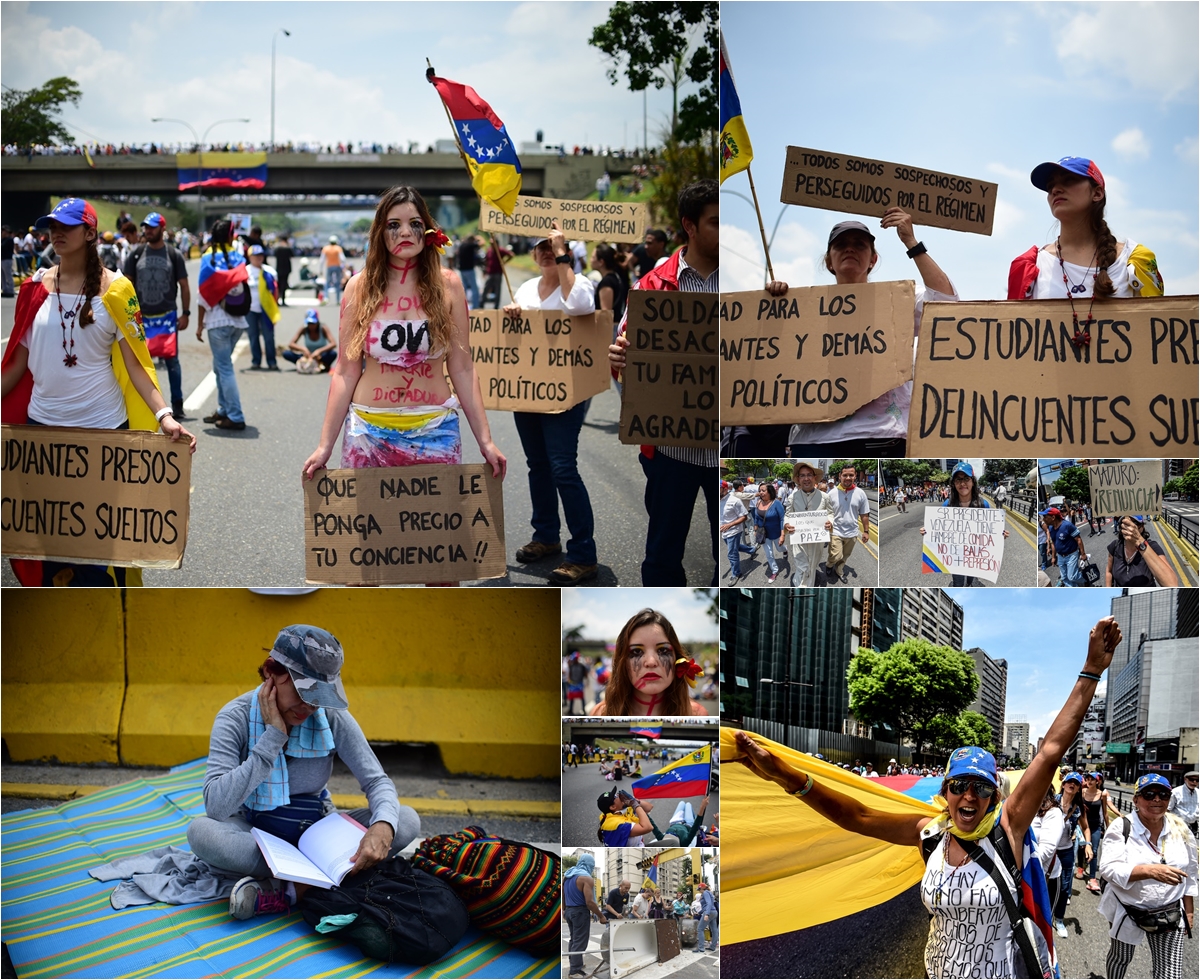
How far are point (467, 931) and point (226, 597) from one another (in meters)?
1.83

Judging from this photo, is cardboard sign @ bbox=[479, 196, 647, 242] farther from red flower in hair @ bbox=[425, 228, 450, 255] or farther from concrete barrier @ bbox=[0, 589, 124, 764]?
concrete barrier @ bbox=[0, 589, 124, 764]

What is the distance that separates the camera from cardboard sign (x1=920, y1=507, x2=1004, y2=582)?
4.30m

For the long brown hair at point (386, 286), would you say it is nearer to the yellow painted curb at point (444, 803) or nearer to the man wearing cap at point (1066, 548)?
the yellow painted curb at point (444, 803)

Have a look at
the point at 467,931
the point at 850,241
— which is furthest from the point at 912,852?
the point at 850,241

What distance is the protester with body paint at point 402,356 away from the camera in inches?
163

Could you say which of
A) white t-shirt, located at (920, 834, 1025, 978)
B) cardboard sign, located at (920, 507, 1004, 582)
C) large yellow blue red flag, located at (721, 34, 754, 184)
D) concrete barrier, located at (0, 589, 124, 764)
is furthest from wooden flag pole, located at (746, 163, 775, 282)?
concrete barrier, located at (0, 589, 124, 764)

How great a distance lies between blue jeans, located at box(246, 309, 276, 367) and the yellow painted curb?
293cm

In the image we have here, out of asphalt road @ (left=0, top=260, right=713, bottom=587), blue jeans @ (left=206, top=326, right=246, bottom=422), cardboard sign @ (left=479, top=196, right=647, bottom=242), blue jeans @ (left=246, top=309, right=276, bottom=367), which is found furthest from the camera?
blue jeans @ (left=246, top=309, right=276, bottom=367)

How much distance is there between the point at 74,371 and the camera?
4461 millimetres

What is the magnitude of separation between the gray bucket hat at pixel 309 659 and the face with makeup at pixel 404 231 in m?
1.44

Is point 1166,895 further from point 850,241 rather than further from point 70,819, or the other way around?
point 70,819

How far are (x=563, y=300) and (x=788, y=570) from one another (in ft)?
5.44

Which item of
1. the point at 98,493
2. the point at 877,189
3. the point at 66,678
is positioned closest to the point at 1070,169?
the point at 877,189

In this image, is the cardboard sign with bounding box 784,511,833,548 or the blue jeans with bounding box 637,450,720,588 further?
the blue jeans with bounding box 637,450,720,588
